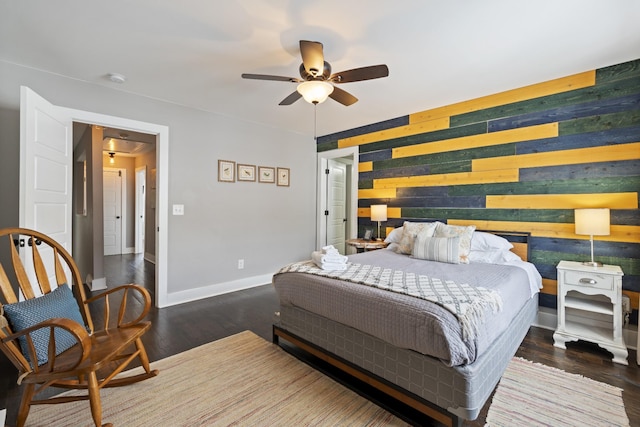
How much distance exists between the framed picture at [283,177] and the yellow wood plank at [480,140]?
172cm

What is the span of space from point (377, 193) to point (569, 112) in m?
2.31

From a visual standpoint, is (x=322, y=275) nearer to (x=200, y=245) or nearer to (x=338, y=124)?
(x=200, y=245)

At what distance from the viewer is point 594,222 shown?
2.43 metres

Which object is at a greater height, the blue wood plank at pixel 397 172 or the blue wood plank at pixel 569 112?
the blue wood plank at pixel 569 112

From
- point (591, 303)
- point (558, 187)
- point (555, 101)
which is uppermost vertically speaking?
point (555, 101)

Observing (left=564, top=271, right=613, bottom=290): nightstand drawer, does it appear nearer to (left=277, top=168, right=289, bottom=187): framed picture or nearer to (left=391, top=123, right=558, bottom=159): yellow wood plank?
(left=391, top=123, right=558, bottom=159): yellow wood plank

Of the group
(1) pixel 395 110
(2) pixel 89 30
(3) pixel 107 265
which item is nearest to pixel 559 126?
(1) pixel 395 110

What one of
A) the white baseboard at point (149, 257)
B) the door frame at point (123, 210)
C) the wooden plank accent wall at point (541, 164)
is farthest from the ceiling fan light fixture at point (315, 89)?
the door frame at point (123, 210)

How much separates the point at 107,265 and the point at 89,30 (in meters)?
5.09

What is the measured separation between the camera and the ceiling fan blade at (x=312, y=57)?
6.23 ft

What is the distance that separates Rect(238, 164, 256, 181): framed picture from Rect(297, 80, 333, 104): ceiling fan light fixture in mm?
2121

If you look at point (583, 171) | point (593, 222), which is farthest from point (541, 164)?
point (593, 222)

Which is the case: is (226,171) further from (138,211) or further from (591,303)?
(138,211)

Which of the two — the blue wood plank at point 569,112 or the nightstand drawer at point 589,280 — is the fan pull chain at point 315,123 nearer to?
the blue wood plank at point 569,112
